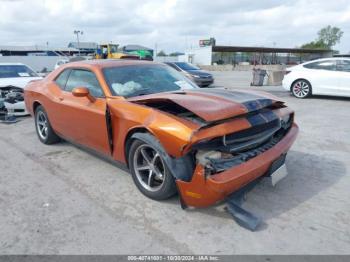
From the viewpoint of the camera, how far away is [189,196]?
2.77 meters

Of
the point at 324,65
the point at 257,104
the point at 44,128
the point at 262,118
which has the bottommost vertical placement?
the point at 44,128

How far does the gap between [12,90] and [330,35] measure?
3870 inches

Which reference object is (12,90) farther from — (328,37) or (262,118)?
(328,37)

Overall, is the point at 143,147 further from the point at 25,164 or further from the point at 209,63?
the point at 209,63

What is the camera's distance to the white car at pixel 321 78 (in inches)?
390

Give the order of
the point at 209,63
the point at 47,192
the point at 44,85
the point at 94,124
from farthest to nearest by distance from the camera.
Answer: the point at 209,63, the point at 44,85, the point at 94,124, the point at 47,192

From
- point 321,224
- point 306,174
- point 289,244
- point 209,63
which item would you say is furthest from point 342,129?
point 209,63

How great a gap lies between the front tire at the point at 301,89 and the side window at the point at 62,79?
8.76 m

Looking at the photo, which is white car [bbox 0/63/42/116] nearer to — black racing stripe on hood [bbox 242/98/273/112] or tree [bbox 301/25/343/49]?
black racing stripe on hood [bbox 242/98/273/112]

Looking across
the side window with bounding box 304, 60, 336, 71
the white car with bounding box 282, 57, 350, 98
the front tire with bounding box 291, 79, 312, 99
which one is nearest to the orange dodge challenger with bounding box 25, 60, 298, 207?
the white car with bounding box 282, 57, 350, 98

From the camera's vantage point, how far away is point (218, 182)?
102 inches

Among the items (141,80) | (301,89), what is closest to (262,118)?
(141,80)

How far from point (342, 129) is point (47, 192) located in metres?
5.81

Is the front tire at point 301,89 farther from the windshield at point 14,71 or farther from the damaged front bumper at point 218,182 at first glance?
the windshield at point 14,71
